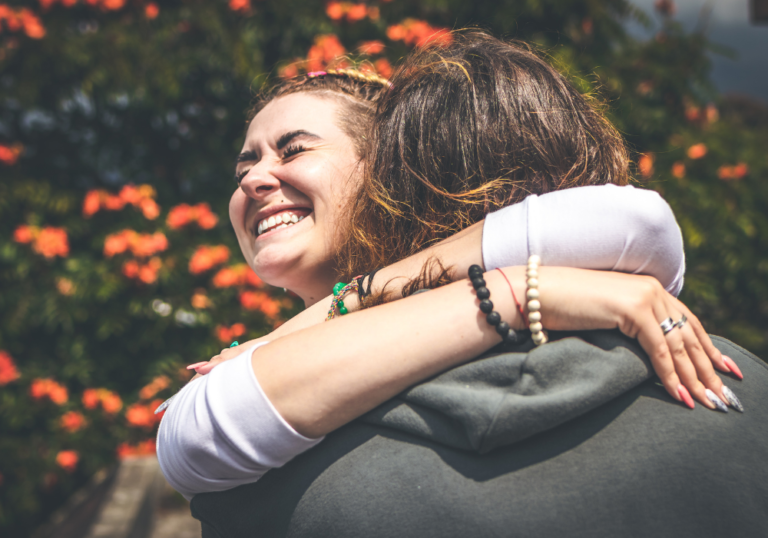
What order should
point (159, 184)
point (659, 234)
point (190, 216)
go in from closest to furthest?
point (659, 234)
point (190, 216)
point (159, 184)

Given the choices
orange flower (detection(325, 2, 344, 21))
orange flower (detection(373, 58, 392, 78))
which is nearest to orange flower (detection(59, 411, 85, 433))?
orange flower (detection(373, 58, 392, 78))

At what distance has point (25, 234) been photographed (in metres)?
3.45

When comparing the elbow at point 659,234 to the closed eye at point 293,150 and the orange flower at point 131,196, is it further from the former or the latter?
the orange flower at point 131,196

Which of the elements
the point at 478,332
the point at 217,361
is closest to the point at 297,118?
the point at 217,361

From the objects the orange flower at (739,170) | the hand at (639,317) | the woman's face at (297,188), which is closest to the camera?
the hand at (639,317)

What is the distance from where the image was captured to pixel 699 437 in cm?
86

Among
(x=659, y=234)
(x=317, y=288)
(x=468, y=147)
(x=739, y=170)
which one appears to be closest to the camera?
(x=659, y=234)

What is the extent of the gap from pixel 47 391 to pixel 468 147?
3622 millimetres

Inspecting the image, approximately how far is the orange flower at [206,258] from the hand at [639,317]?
114 inches

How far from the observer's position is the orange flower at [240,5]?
359 cm

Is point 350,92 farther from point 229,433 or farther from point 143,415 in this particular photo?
point 143,415

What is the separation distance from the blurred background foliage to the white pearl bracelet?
2.57 metres

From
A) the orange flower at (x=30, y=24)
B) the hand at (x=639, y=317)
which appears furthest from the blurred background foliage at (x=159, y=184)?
the hand at (x=639, y=317)

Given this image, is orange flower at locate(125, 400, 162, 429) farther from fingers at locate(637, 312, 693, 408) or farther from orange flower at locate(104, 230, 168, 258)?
fingers at locate(637, 312, 693, 408)
